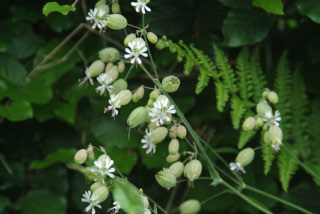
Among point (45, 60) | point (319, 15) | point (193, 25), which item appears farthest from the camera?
point (193, 25)

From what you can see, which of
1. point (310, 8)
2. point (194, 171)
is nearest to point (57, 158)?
point (194, 171)

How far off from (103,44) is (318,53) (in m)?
1.14

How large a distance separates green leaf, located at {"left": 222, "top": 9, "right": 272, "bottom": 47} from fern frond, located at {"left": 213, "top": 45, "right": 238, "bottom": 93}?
0.47 feet

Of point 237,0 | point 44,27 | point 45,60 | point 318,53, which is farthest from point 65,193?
point 318,53

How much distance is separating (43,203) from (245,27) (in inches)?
53.8

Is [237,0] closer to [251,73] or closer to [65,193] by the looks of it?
[251,73]

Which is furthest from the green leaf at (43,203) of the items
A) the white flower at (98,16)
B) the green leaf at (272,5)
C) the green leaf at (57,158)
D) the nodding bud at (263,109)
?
the green leaf at (272,5)

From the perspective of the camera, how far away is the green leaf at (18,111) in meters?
2.04

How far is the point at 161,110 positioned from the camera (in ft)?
5.18

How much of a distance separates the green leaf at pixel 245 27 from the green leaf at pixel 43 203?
120 centimetres

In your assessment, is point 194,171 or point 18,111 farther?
point 18,111

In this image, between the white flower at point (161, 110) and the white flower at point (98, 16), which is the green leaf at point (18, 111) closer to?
the white flower at point (98, 16)

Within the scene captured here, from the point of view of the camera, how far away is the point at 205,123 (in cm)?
251

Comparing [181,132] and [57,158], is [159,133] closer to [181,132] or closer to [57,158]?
[181,132]
